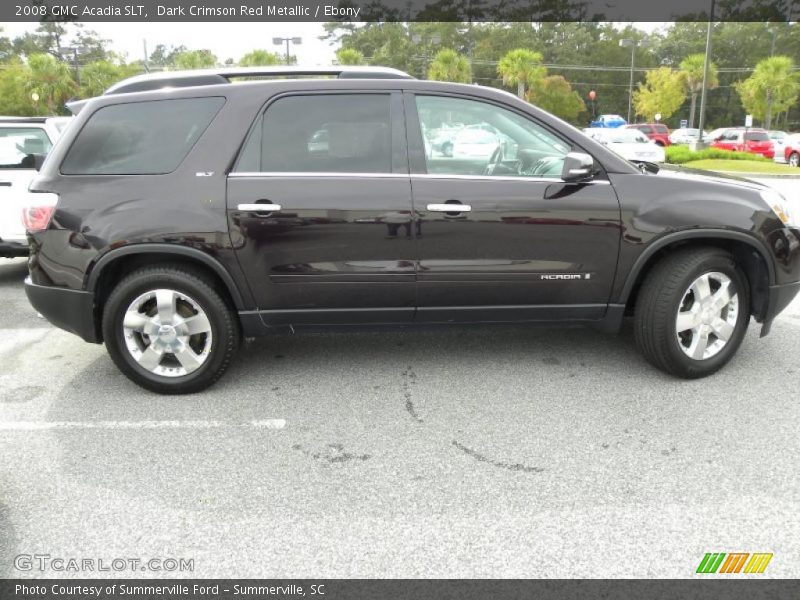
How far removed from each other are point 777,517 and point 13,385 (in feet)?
14.5

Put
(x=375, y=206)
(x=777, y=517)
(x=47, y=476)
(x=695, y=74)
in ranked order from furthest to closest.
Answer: (x=695, y=74) → (x=375, y=206) → (x=47, y=476) → (x=777, y=517)

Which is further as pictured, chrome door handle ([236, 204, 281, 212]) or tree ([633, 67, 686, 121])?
tree ([633, 67, 686, 121])

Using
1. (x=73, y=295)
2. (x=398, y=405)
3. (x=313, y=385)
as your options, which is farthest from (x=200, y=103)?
(x=398, y=405)

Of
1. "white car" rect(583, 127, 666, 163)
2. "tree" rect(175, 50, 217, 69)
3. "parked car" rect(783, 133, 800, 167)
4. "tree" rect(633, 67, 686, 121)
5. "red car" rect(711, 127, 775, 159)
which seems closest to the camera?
"white car" rect(583, 127, 666, 163)

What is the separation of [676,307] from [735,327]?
0.49 m

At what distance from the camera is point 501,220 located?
151 inches

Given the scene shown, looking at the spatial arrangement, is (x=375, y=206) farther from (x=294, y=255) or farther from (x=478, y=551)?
(x=478, y=551)

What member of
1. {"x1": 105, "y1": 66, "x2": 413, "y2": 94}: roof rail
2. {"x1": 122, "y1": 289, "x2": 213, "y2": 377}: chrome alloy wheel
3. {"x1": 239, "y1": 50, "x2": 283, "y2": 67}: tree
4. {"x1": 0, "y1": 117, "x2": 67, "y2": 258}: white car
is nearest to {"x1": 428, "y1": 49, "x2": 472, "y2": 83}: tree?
{"x1": 239, "y1": 50, "x2": 283, "y2": 67}: tree

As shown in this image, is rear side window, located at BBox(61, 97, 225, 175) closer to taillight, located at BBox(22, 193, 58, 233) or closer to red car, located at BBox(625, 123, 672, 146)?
taillight, located at BBox(22, 193, 58, 233)

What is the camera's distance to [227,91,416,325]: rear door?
377 centimetres

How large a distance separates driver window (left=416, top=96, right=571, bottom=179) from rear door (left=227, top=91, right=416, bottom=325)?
0.73ft

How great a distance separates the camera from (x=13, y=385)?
4.25 metres

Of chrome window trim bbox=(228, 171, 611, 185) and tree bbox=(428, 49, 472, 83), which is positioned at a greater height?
tree bbox=(428, 49, 472, 83)

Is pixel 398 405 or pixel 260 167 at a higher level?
pixel 260 167
